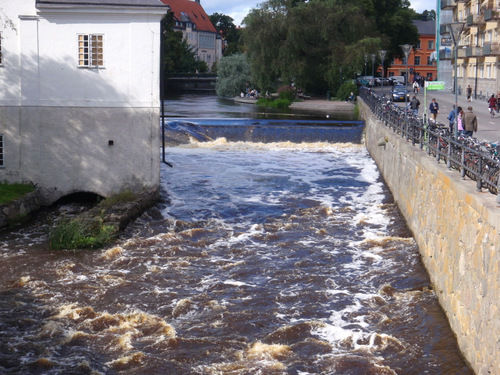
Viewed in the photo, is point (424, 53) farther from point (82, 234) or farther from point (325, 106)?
point (82, 234)

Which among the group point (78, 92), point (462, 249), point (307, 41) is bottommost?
point (462, 249)

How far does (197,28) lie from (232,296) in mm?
133183

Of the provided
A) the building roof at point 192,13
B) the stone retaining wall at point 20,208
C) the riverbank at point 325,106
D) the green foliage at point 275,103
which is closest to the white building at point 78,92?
the stone retaining wall at point 20,208

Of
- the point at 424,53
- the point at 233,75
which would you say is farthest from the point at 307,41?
the point at 424,53

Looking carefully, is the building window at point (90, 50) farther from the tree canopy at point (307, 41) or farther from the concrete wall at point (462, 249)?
the tree canopy at point (307, 41)

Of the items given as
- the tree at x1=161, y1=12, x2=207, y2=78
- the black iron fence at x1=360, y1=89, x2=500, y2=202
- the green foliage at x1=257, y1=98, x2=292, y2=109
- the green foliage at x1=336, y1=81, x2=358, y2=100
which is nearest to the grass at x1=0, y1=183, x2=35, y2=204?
the black iron fence at x1=360, y1=89, x2=500, y2=202

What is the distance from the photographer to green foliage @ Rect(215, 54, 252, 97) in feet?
251

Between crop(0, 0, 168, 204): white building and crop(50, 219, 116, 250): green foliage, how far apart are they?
413 centimetres

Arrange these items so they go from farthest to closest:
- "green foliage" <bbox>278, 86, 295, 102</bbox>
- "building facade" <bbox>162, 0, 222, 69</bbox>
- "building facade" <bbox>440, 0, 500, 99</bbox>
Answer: "building facade" <bbox>162, 0, 222, 69</bbox>, "green foliage" <bbox>278, 86, 295, 102</bbox>, "building facade" <bbox>440, 0, 500, 99</bbox>

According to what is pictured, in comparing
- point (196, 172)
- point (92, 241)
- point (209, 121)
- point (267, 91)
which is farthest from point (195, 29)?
point (92, 241)

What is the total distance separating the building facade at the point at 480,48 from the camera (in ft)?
177

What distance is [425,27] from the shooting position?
11412cm

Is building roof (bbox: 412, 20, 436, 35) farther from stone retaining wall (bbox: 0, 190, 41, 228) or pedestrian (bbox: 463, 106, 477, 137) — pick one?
stone retaining wall (bbox: 0, 190, 41, 228)

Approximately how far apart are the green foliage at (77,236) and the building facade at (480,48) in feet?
126
